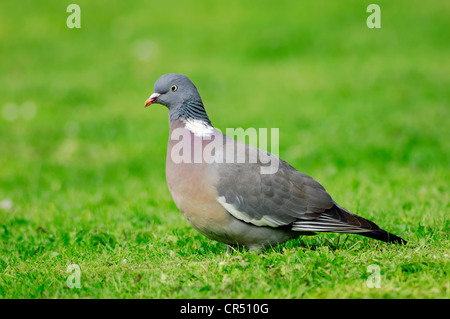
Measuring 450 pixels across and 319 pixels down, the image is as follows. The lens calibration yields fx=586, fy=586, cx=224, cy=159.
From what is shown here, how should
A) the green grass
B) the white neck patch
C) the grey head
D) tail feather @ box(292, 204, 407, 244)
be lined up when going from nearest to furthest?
1. the green grass
2. tail feather @ box(292, 204, 407, 244)
3. the white neck patch
4. the grey head

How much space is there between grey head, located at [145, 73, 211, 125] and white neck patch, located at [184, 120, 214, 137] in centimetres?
5

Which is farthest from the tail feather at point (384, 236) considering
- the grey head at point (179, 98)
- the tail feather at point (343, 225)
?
the grey head at point (179, 98)

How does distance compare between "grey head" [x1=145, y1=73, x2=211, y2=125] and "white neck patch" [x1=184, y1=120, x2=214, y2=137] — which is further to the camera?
"grey head" [x1=145, y1=73, x2=211, y2=125]

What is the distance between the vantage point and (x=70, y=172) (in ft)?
28.3

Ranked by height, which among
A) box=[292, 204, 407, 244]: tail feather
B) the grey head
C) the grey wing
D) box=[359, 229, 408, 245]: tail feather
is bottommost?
box=[359, 229, 408, 245]: tail feather

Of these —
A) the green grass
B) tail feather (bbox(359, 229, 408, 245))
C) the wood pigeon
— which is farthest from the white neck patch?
tail feather (bbox(359, 229, 408, 245))

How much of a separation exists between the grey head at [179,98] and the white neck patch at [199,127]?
5 centimetres

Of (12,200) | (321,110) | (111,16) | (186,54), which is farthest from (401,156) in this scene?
(111,16)

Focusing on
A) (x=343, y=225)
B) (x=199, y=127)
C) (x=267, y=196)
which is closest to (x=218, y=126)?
(x=199, y=127)

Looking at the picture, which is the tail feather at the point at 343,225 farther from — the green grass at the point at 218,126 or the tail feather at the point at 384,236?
the green grass at the point at 218,126

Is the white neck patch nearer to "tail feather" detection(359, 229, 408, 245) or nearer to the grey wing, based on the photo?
the grey wing

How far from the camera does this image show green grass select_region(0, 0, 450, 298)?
417cm

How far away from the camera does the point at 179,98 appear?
196 inches

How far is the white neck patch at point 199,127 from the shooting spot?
15.8 feet
